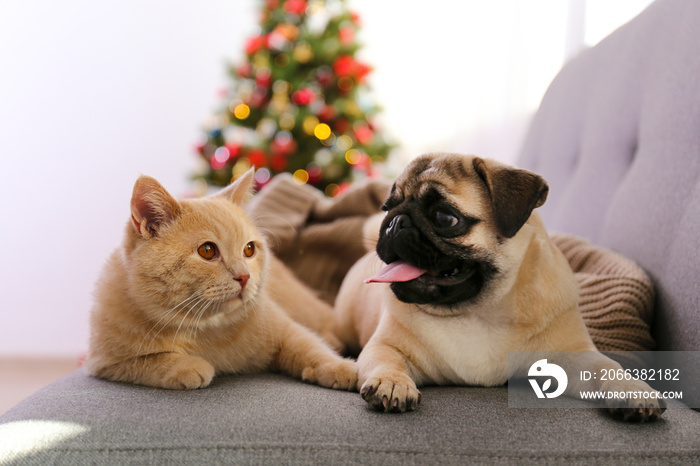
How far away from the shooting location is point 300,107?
3.76 metres

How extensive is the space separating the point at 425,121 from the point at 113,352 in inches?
139

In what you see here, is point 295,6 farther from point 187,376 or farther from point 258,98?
point 187,376

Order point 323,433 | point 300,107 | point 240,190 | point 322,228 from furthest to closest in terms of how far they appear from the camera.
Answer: point 300,107 < point 322,228 < point 240,190 < point 323,433

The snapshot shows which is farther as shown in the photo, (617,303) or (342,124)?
(342,124)

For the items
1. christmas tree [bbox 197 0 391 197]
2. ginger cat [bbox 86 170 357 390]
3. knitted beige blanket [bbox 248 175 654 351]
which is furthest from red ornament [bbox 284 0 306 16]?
ginger cat [bbox 86 170 357 390]

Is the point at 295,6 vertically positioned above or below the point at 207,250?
above

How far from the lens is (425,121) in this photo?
4.37 meters

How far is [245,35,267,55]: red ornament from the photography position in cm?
375

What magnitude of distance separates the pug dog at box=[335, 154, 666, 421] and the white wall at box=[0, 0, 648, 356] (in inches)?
111

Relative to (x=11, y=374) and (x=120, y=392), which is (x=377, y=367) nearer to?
(x=120, y=392)

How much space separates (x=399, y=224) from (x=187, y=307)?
513mm

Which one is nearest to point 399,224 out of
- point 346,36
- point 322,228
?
point 322,228

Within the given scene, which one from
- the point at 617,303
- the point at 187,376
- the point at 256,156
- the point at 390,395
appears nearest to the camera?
the point at 390,395

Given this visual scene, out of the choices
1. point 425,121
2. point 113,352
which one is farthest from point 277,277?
point 425,121
